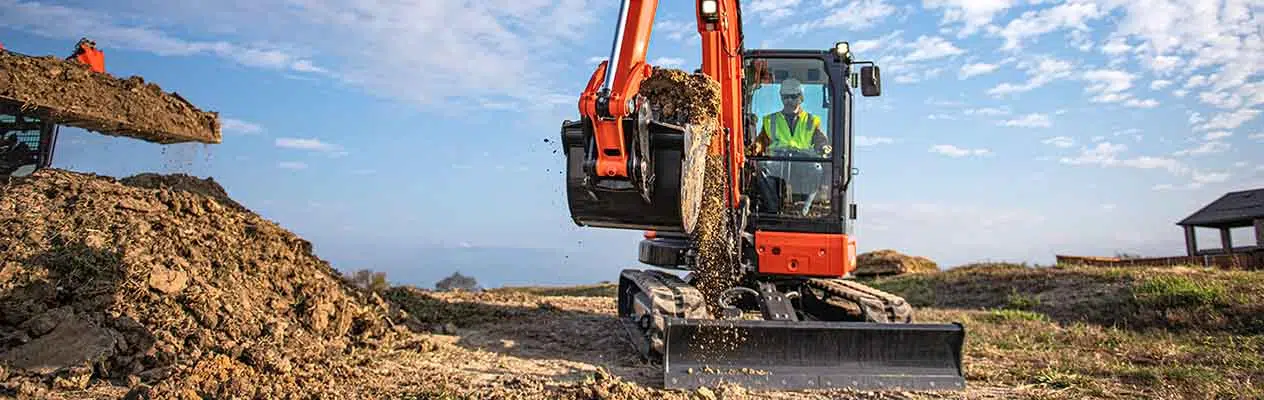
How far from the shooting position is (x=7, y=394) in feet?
14.9

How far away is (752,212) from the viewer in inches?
271

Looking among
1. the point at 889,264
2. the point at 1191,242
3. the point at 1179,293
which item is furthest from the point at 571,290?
the point at 1191,242

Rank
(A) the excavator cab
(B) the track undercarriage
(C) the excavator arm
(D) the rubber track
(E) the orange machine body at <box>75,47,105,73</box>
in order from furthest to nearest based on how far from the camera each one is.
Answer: (E) the orange machine body at <box>75,47,105,73</box> → (A) the excavator cab → (D) the rubber track → (B) the track undercarriage → (C) the excavator arm

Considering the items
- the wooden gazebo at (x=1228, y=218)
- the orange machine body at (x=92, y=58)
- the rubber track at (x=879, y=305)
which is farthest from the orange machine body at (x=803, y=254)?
the wooden gazebo at (x=1228, y=218)

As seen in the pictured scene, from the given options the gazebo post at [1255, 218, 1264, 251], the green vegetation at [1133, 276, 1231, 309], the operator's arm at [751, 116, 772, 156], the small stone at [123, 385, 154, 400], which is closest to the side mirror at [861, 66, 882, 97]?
the operator's arm at [751, 116, 772, 156]

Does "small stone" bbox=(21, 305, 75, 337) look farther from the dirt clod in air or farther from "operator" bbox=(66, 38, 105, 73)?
Result: "operator" bbox=(66, 38, 105, 73)

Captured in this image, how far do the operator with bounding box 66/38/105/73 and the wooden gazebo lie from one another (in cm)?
2050

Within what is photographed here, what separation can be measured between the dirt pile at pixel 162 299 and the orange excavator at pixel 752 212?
7.36ft

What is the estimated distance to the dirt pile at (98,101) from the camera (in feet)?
27.7

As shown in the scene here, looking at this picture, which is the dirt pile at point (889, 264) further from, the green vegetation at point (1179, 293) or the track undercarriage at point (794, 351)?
the track undercarriage at point (794, 351)

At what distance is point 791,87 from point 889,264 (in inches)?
484

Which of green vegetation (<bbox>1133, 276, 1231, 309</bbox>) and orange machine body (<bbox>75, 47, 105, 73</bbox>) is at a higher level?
orange machine body (<bbox>75, 47, 105, 73</bbox>)

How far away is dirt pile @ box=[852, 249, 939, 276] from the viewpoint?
18094 millimetres

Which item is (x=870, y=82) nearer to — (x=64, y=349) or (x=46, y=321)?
(x=64, y=349)
